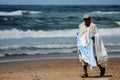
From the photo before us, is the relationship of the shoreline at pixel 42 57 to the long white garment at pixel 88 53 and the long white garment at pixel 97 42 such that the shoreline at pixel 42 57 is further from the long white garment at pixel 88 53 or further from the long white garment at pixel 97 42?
the long white garment at pixel 97 42

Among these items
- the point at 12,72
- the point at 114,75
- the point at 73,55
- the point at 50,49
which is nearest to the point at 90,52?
the point at 114,75

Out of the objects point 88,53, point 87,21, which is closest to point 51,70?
point 88,53

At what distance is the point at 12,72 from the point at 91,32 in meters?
3.06

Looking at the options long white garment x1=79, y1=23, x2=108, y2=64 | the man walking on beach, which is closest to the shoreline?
the man walking on beach

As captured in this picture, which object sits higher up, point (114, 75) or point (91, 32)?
point (91, 32)

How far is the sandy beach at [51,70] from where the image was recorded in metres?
9.92

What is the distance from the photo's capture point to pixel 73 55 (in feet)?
47.6

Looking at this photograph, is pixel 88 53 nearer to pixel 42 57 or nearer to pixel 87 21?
pixel 87 21

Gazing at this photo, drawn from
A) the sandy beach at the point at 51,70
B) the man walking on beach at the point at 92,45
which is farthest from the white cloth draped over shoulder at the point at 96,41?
the sandy beach at the point at 51,70

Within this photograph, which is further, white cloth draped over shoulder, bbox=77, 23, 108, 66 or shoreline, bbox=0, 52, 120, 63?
shoreline, bbox=0, 52, 120, 63

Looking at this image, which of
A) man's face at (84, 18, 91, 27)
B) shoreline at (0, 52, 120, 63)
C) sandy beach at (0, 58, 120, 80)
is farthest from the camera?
shoreline at (0, 52, 120, 63)

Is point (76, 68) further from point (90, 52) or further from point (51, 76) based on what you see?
point (90, 52)

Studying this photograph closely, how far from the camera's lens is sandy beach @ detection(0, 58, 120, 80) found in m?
9.92

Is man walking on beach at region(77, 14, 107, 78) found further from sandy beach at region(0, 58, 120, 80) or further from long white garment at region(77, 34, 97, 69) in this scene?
sandy beach at region(0, 58, 120, 80)
